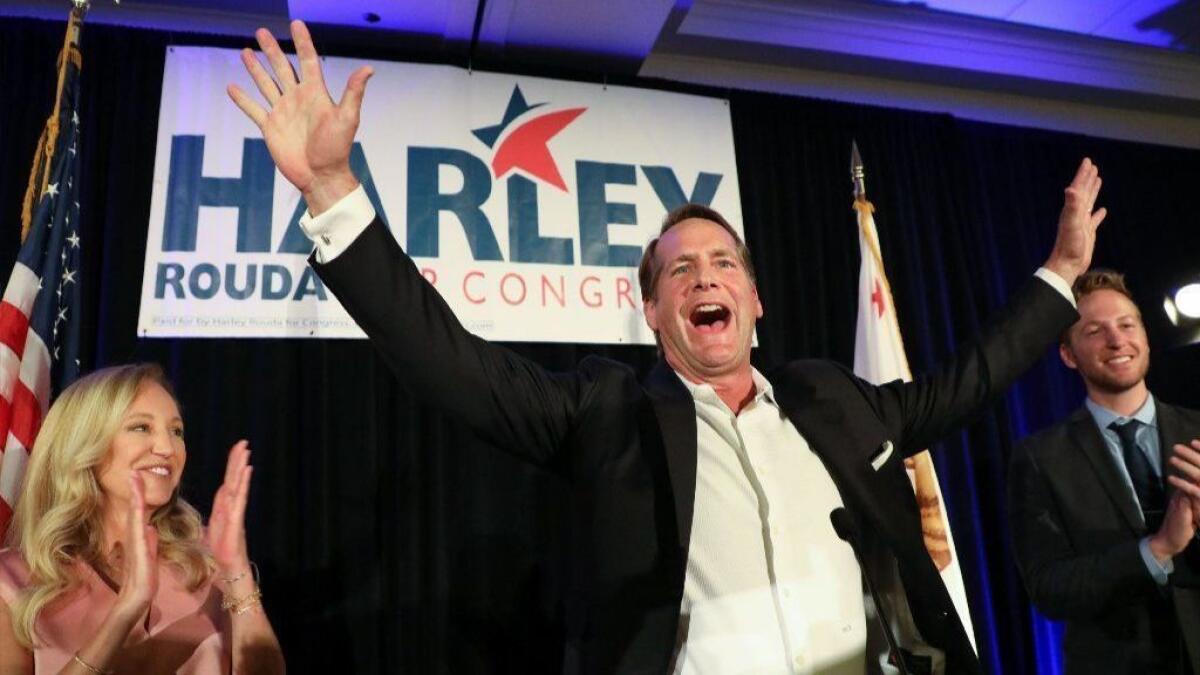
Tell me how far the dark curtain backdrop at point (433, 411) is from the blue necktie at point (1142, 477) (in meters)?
1.30

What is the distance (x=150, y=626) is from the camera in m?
1.73

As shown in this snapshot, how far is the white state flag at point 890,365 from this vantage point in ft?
9.65

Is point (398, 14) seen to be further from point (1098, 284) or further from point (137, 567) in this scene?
point (1098, 284)

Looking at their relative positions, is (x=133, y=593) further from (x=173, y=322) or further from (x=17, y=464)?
(x=173, y=322)

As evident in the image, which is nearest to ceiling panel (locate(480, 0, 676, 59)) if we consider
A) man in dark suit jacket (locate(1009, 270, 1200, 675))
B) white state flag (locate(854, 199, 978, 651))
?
white state flag (locate(854, 199, 978, 651))

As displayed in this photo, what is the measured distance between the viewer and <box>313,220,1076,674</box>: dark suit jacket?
1.26 meters

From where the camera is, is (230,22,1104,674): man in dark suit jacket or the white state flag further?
the white state flag

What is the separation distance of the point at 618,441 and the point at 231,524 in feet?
3.03

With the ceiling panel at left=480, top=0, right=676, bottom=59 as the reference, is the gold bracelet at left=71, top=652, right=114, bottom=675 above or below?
below

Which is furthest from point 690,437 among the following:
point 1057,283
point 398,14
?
point 398,14

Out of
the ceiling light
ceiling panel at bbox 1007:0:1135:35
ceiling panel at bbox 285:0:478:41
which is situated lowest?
the ceiling light

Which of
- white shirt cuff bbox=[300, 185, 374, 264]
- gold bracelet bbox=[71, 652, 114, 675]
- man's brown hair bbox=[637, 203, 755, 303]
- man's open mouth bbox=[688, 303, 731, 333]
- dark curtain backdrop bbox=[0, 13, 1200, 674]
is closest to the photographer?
white shirt cuff bbox=[300, 185, 374, 264]

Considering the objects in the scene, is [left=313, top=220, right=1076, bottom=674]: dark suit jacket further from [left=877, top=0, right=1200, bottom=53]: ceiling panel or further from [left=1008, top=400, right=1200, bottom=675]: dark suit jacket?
[left=877, top=0, right=1200, bottom=53]: ceiling panel

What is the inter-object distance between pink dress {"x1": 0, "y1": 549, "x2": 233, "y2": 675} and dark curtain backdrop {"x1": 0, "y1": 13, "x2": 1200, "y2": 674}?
3.49ft
